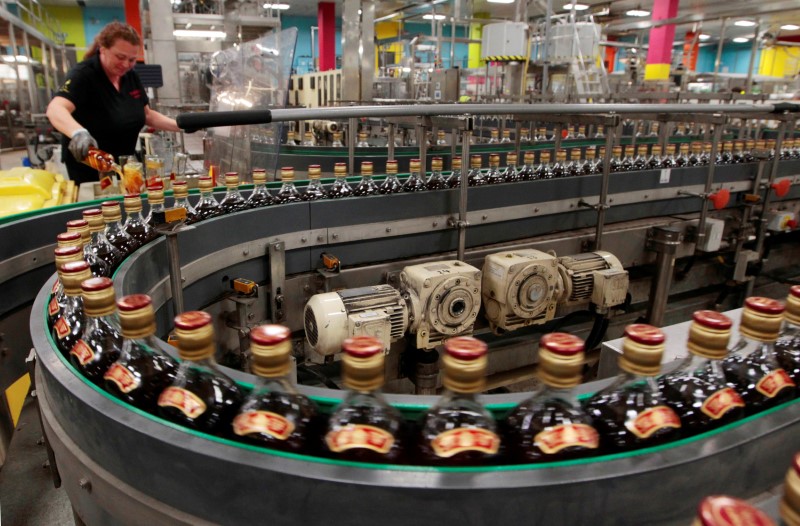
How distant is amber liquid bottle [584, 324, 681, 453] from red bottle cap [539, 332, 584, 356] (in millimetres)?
76

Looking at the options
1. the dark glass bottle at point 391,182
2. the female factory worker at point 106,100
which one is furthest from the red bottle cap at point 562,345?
the female factory worker at point 106,100

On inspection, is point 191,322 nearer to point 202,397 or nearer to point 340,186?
point 202,397

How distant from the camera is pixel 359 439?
68 centimetres

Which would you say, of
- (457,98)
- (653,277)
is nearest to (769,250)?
(653,277)

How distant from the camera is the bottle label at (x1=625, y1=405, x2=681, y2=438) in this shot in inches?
28.9

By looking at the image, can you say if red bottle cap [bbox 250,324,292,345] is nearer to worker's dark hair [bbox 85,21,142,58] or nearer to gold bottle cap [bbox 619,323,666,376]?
gold bottle cap [bbox 619,323,666,376]

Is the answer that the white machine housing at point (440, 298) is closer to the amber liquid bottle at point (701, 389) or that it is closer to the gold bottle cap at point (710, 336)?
the amber liquid bottle at point (701, 389)

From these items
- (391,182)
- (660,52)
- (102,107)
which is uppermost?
(660,52)

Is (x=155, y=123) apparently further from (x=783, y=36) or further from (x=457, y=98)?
(x=783, y=36)

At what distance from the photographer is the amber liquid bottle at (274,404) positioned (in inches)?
25.9

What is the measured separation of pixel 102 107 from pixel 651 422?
2.69 meters

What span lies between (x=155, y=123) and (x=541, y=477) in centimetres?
276

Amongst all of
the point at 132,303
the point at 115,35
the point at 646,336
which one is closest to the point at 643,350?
the point at 646,336

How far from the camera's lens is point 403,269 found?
7.26ft
